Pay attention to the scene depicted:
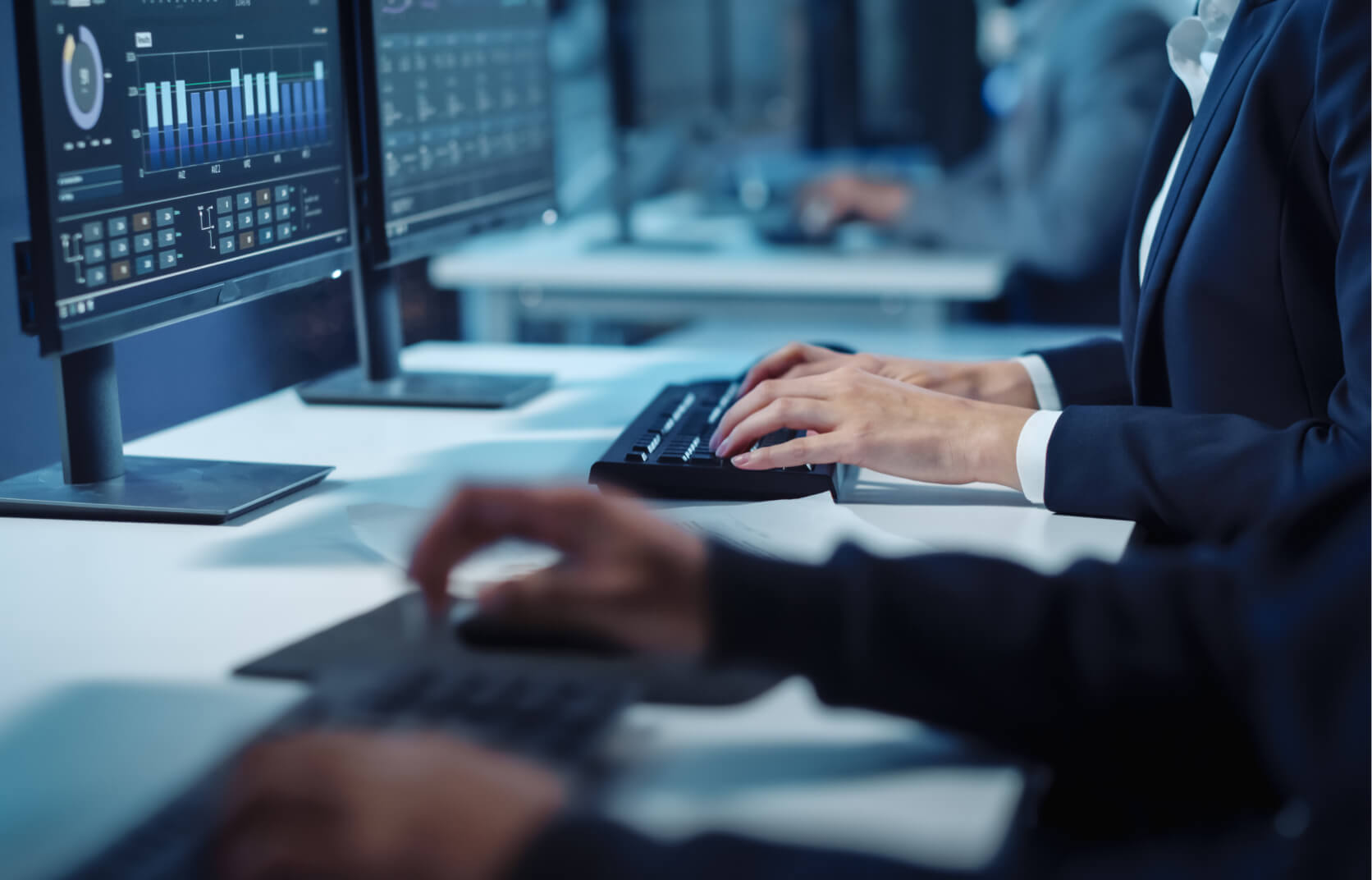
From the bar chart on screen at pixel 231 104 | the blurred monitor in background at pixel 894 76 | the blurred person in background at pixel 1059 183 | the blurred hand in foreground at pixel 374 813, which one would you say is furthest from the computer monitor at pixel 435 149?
the blurred monitor in background at pixel 894 76

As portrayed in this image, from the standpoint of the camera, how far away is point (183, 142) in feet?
3.32

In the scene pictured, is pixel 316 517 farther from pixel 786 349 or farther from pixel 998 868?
pixel 998 868

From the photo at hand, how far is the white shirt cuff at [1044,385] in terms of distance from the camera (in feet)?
4.15

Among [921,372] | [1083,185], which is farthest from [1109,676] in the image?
[1083,185]

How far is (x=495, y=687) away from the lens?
1.98 feet

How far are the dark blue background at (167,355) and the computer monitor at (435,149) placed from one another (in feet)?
0.45

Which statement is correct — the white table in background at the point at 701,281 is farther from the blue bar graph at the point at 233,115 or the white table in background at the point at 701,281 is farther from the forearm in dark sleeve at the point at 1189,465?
the forearm in dark sleeve at the point at 1189,465

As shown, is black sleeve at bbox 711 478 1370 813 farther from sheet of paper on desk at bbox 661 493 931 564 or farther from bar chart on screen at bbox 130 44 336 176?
bar chart on screen at bbox 130 44 336 176

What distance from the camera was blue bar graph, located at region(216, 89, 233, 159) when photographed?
106cm

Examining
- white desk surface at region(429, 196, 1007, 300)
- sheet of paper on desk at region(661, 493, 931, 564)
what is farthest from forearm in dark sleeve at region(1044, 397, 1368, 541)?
white desk surface at region(429, 196, 1007, 300)

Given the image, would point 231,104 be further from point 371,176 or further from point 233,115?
point 371,176

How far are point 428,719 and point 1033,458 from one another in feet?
1.87

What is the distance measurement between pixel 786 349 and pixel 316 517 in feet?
1.49

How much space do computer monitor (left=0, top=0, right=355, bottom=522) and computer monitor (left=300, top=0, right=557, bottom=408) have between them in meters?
0.08
